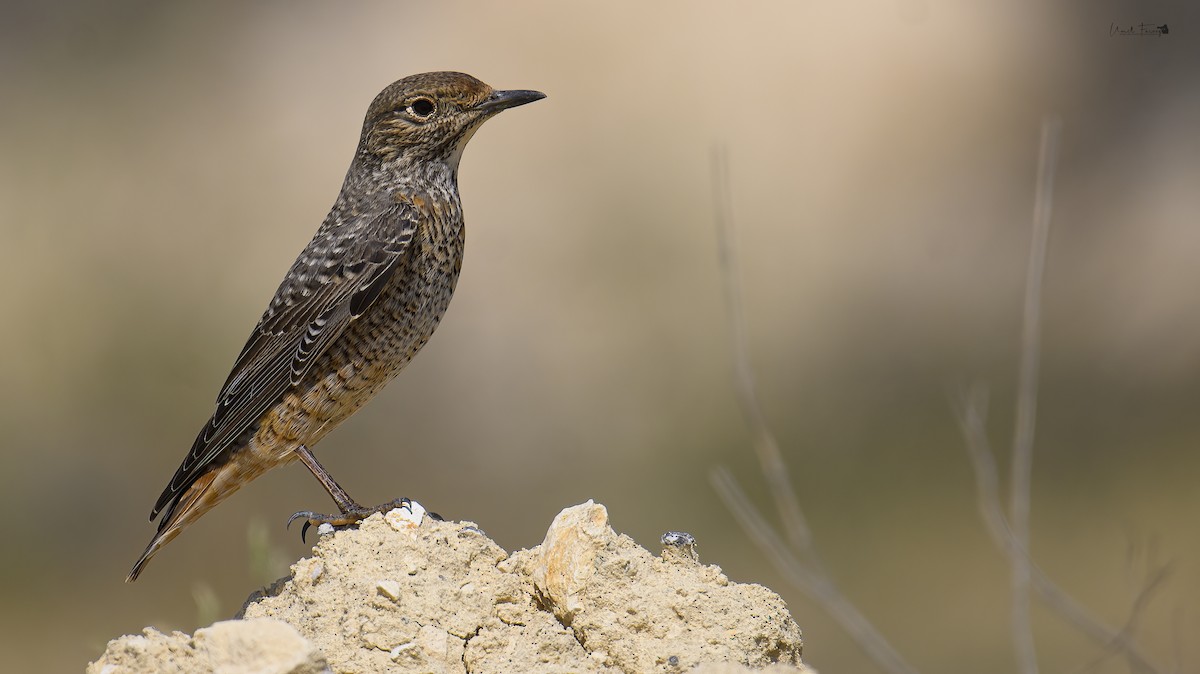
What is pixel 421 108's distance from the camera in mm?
5723

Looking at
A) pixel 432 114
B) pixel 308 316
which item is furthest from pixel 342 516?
pixel 432 114

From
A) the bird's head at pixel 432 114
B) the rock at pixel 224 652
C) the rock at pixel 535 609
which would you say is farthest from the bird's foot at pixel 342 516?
the rock at pixel 224 652

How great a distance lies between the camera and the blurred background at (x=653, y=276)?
442 inches

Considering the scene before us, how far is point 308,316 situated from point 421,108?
96 centimetres

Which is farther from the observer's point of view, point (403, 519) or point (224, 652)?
point (403, 519)

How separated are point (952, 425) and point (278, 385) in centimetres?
810

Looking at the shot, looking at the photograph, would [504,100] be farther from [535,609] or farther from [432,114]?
[535,609]

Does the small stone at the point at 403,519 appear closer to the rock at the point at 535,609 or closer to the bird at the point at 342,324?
the rock at the point at 535,609

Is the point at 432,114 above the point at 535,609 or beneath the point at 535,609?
above

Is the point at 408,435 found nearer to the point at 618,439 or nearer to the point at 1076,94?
the point at 618,439

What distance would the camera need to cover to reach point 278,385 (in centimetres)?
542

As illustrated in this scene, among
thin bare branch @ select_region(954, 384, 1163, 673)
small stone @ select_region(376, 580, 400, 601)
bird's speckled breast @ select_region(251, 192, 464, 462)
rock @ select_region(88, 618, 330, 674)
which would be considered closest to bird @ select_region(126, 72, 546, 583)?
bird's speckled breast @ select_region(251, 192, 464, 462)

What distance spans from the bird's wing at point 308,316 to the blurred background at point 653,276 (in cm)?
535

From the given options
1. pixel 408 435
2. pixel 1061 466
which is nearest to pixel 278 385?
pixel 408 435
